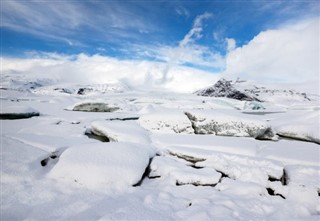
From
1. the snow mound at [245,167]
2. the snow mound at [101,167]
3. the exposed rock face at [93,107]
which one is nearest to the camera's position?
the snow mound at [101,167]

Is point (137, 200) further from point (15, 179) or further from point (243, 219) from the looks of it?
point (15, 179)

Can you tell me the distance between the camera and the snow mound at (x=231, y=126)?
738 centimetres

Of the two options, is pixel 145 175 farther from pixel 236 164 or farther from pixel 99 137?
pixel 99 137

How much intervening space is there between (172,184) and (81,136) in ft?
12.2

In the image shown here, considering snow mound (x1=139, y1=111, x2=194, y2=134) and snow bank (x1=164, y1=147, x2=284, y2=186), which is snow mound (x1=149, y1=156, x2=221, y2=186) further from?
snow mound (x1=139, y1=111, x2=194, y2=134)

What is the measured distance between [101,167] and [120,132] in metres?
2.31

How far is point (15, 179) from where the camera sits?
4.08 metres

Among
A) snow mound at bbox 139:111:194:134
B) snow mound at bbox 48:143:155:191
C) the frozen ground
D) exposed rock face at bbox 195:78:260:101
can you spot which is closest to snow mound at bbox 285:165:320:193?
the frozen ground

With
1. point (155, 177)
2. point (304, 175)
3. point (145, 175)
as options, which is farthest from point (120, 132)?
point (304, 175)

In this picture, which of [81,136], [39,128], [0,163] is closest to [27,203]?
[0,163]

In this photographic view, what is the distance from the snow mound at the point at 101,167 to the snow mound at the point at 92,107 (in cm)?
922

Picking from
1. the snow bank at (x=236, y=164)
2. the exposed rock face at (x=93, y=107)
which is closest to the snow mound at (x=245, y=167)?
the snow bank at (x=236, y=164)

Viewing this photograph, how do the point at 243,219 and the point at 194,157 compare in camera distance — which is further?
the point at 194,157

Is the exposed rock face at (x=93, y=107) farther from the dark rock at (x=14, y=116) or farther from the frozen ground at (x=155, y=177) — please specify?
the frozen ground at (x=155, y=177)
